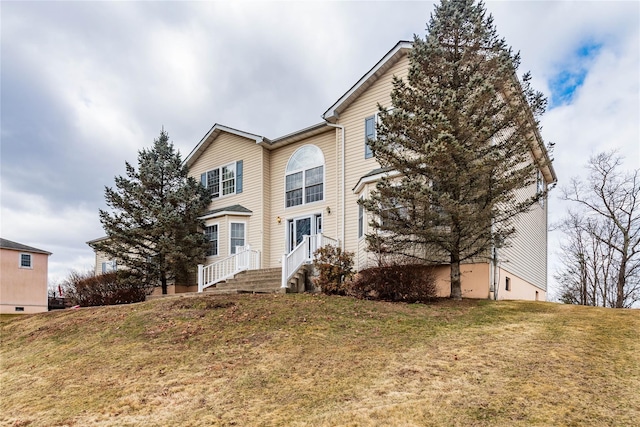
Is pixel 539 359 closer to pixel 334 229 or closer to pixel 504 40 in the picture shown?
pixel 504 40

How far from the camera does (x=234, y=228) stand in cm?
1723

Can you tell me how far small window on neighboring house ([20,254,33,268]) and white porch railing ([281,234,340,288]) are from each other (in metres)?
19.8

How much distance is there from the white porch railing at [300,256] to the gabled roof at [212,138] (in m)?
5.73

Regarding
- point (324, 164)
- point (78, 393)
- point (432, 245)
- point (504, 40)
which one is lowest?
point (78, 393)

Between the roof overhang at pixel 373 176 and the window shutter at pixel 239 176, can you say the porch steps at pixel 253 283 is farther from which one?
the window shutter at pixel 239 176

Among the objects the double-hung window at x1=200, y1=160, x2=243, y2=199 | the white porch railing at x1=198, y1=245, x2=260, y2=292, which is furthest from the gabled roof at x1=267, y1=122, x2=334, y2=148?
the white porch railing at x1=198, y1=245, x2=260, y2=292

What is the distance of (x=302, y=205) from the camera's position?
52.9 feet

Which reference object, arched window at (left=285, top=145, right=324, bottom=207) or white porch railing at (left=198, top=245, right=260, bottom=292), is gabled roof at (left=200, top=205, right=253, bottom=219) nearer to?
white porch railing at (left=198, top=245, right=260, bottom=292)

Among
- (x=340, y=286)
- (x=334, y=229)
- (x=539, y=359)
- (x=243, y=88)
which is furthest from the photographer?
(x=243, y=88)

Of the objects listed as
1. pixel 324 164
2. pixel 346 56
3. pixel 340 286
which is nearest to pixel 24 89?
pixel 324 164

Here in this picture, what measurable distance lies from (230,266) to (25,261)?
53.2ft

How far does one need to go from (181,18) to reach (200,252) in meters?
9.21

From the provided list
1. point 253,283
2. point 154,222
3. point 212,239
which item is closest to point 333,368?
point 253,283

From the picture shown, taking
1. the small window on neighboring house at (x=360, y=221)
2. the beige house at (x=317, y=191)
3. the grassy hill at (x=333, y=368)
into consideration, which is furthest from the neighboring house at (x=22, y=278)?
the small window on neighboring house at (x=360, y=221)
